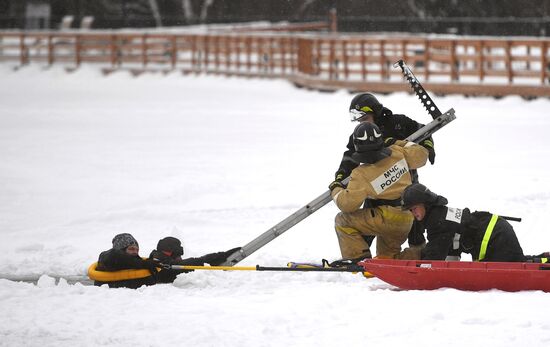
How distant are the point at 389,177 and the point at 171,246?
6.64ft

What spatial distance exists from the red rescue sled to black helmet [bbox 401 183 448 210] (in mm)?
456

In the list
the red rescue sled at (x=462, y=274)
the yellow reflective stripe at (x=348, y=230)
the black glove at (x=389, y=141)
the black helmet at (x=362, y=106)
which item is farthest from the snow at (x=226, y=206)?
the black helmet at (x=362, y=106)

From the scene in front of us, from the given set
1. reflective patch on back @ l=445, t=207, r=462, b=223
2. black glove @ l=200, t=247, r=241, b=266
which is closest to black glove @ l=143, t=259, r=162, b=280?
black glove @ l=200, t=247, r=241, b=266

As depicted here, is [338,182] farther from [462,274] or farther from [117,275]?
[117,275]

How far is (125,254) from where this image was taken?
881 centimetres

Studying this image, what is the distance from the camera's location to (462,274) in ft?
25.6

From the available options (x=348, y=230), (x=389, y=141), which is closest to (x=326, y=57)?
(x=389, y=141)

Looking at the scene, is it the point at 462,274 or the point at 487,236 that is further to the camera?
the point at 487,236

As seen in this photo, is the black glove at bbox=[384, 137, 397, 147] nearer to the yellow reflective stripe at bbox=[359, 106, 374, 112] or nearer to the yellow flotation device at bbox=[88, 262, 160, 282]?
the yellow reflective stripe at bbox=[359, 106, 374, 112]

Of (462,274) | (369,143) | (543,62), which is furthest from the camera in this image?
(543,62)

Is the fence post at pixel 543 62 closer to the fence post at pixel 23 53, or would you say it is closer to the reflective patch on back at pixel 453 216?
the reflective patch on back at pixel 453 216

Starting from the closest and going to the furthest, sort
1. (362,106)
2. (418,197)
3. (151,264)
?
(418,197) < (151,264) < (362,106)

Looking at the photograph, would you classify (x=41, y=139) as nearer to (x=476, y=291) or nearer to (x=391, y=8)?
(x=476, y=291)

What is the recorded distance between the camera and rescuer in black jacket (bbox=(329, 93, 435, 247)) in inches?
354
